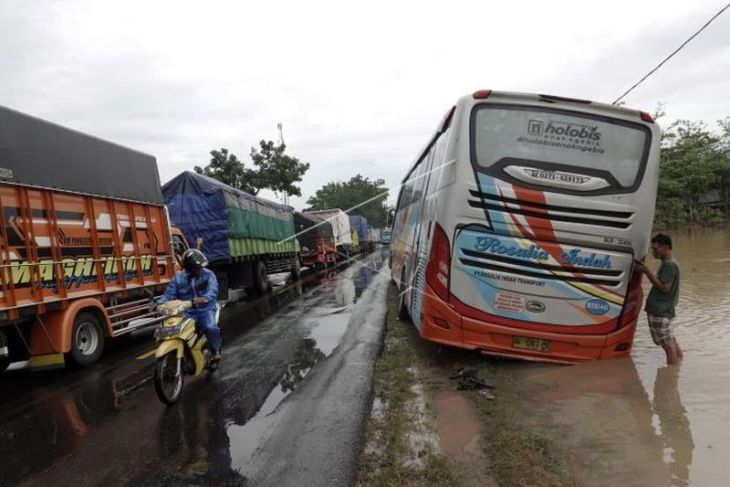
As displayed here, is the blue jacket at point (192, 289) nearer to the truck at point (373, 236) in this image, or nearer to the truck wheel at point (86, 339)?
the truck wheel at point (86, 339)

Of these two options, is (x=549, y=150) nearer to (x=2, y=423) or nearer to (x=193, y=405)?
(x=193, y=405)

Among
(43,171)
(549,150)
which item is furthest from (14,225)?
(549,150)

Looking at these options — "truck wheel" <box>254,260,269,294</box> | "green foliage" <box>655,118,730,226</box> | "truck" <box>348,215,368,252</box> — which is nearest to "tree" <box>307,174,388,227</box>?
"truck" <box>348,215,368,252</box>

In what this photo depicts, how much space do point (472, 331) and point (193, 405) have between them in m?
2.89

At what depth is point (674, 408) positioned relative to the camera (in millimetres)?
4273

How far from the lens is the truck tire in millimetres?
14531

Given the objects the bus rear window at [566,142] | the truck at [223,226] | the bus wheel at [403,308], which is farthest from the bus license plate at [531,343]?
the truck at [223,226]

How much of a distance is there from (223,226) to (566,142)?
362 inches

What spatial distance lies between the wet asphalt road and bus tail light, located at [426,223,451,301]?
1261 millimetres

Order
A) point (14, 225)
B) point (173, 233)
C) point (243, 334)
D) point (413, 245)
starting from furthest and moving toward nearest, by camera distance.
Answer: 1. point (173, 233)
2. point (243, 334)
3. point (413, 245)
4. point (14, 225)

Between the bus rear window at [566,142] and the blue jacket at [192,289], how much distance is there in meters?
3.21

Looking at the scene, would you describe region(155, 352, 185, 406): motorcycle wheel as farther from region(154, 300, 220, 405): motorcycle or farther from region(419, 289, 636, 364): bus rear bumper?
region(419, 289, 636, 364): bus rear bumper

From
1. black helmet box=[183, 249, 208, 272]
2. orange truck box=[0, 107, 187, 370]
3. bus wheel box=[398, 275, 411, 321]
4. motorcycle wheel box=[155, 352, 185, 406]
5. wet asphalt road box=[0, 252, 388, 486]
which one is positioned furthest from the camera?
bus wheel box=[398, 275, 411, 321]

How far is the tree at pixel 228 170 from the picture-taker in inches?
1224
